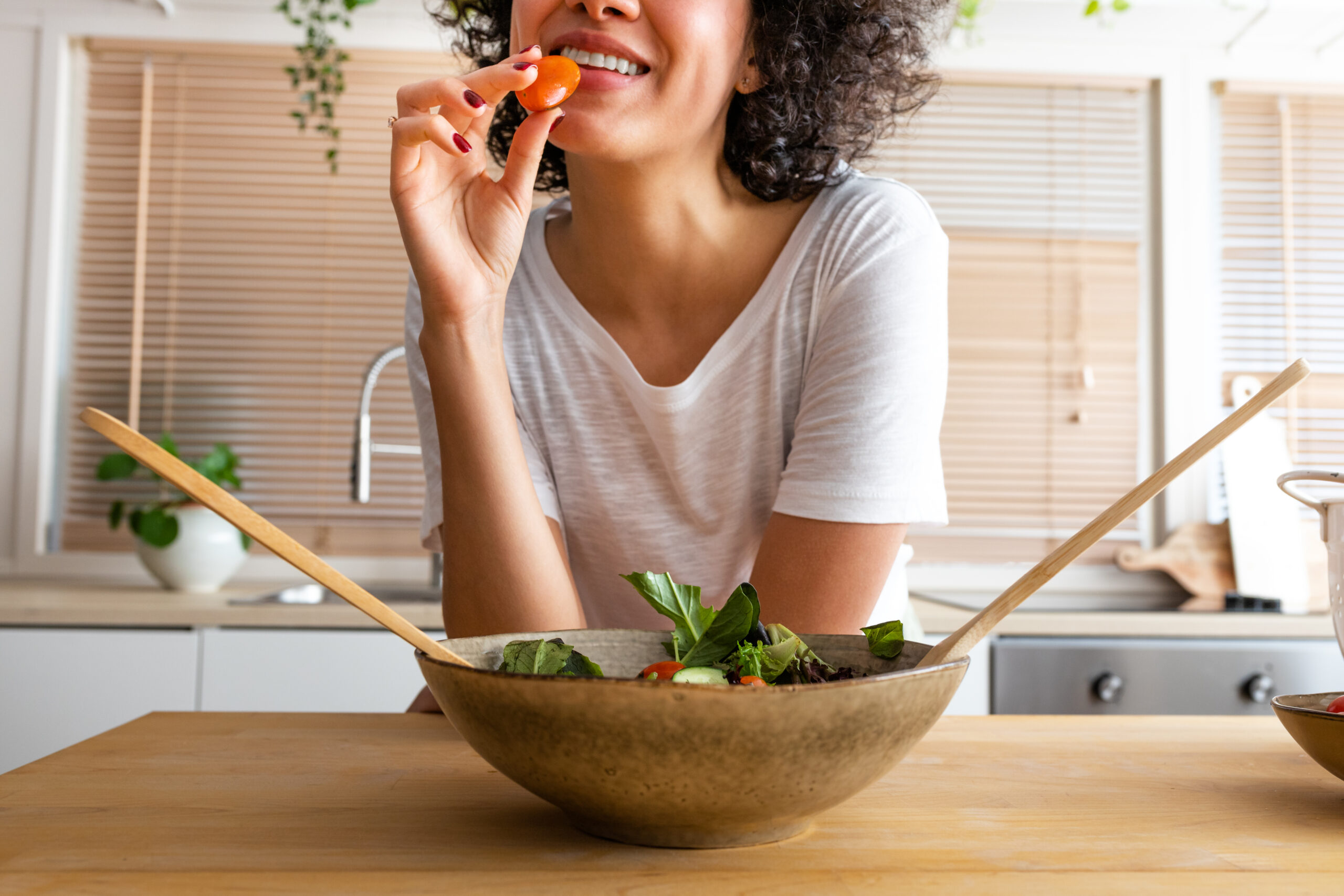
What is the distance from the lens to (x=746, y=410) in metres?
1.13

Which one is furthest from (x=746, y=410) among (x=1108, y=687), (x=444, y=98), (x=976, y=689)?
(x=1108, y=687)

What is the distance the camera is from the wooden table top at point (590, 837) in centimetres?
49

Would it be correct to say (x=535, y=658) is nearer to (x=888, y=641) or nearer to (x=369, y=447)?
(x=888, y=641)

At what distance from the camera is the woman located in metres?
0.94

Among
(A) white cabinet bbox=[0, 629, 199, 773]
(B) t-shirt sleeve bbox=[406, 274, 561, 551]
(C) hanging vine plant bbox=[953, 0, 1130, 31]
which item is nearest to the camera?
(B) t-shirt sleeve bbox=[406, 274, 561, 551]

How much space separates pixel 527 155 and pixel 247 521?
22.4 inches

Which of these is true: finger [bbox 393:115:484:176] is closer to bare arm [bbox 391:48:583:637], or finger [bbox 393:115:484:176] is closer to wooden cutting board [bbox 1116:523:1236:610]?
bare arm [bbox 391:48:583:637]

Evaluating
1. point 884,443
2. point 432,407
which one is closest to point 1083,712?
point 884,443

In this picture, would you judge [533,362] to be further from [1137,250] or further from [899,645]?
[1137,250]

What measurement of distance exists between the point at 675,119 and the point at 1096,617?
1462 millimetres

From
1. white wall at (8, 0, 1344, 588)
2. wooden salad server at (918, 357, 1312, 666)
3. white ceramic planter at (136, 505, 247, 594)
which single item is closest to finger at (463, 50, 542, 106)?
wooden salad server at (918, 357, 1312, 666)

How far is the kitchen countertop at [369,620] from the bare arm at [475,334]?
106cm

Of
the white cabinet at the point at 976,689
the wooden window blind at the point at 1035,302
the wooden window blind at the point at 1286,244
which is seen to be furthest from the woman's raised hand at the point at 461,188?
the wooden window blind at the point at 1286,244

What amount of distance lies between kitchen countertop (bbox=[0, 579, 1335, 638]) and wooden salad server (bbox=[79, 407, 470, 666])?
1476 mm
